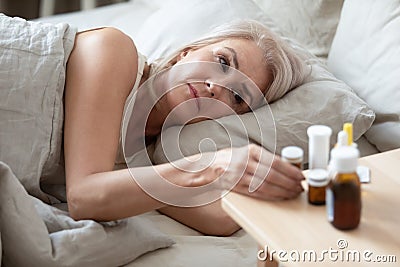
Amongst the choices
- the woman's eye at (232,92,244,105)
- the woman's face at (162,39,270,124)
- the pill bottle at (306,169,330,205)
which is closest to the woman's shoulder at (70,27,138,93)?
the woman's face at (162,39,270,124)

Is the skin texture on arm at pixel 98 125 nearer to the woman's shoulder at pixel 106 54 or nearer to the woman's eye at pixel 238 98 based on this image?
the woman's shoulder at pixel 106 54

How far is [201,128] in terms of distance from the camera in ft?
5.06

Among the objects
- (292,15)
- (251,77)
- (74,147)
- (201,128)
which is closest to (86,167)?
(74,147)

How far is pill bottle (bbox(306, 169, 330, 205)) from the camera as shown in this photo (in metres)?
1.06

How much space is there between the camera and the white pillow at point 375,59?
1.60m

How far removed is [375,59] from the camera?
5.41ft

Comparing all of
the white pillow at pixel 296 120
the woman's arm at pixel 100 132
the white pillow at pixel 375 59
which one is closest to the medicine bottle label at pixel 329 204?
the woman's arm at pixel 100 132

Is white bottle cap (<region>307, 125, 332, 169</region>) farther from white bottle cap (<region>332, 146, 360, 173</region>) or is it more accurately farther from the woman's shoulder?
the woman's shoulder

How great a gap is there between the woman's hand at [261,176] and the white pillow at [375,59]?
55cm

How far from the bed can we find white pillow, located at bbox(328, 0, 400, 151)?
0.05 m

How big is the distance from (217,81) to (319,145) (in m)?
0.46

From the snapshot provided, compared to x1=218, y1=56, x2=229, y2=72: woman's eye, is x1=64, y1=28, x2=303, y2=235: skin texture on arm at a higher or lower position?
lower

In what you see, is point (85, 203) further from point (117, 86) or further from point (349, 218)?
point (349, 218)

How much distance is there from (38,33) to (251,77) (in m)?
0.44
